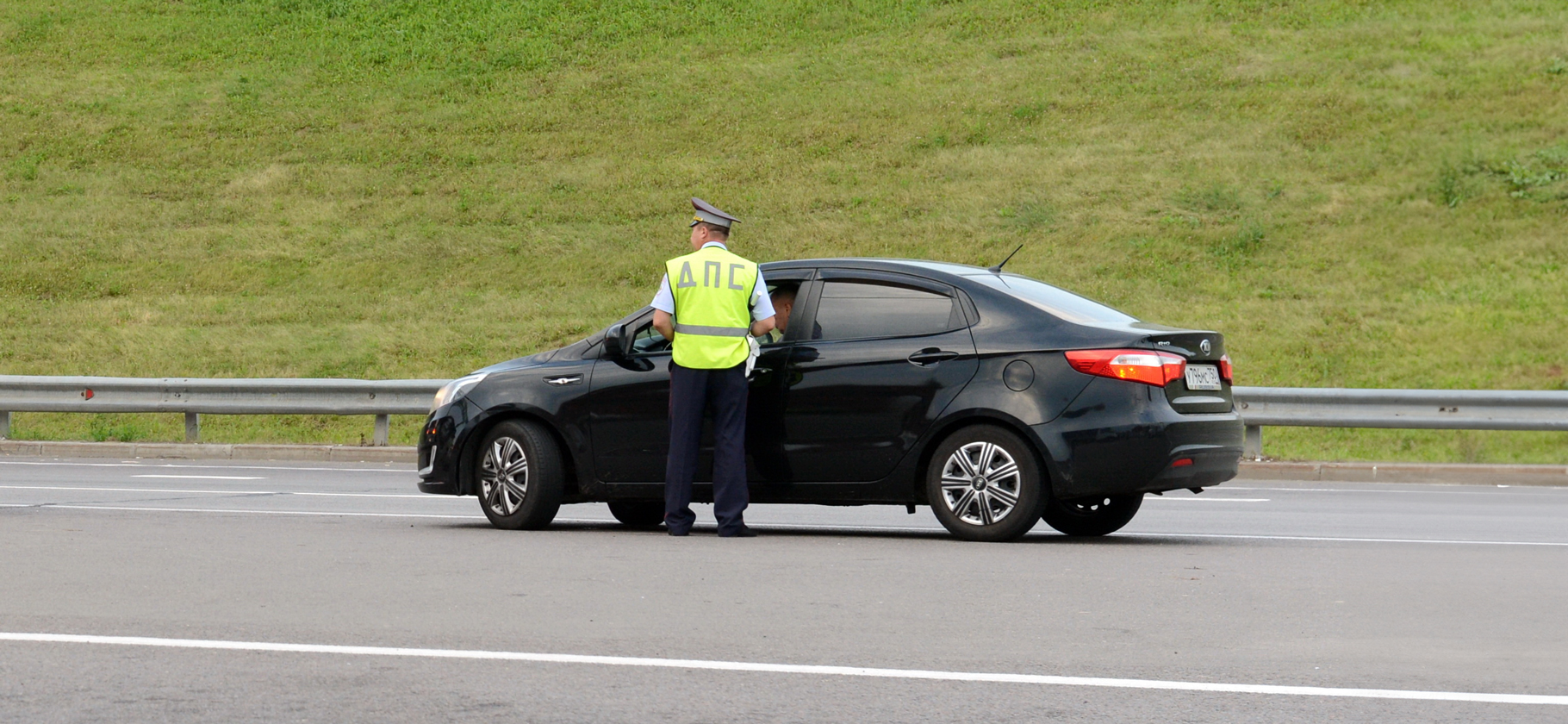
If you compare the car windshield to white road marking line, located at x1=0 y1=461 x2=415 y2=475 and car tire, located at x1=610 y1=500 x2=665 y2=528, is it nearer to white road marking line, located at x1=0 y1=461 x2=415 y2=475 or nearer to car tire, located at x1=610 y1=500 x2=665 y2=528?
car tire, located at x1=610 y1=500 x2=665 y2=528

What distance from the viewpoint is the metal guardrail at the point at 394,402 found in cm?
1598

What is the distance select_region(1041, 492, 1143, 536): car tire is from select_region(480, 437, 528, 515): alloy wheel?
109 inches

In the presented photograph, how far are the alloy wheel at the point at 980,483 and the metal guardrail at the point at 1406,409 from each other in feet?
23.5

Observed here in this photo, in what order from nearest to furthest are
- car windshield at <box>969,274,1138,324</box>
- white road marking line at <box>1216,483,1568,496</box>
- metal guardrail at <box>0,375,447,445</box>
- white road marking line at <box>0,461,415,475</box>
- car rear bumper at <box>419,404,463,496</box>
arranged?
car windshield at <box>969,274,1138,324</box> → car rear bumper at <box>419,404,463,496</box> → white road marking line at <box>1216,483,1568,496</box> → white road marking line at <box>0,461,415,475</box> → metal guardrail at <box>0,375,447,445</box>

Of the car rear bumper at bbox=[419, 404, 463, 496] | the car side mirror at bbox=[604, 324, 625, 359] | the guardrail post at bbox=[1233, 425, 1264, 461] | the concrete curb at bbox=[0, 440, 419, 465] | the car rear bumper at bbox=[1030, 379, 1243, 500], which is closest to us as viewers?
the car rear bumper at bbox=[1030, 379, 1243, 500]

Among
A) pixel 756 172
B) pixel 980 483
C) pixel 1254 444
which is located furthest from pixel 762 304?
pixel 756 172

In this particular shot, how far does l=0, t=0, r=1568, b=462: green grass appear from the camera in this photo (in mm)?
24500

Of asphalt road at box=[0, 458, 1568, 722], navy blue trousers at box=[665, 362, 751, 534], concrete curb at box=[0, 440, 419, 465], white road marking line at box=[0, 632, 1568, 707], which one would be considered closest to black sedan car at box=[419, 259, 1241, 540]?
navy blue trousers at box=[665, 362, 751, 534]

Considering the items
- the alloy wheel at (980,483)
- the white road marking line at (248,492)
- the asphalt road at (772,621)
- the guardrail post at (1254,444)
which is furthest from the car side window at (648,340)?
the guardrail post at (1254,444)

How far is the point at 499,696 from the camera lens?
5.26 metres

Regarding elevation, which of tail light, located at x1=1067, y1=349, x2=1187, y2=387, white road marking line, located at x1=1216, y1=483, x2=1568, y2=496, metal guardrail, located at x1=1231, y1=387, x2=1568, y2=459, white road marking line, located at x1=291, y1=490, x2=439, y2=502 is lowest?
white road marking line, located at x1=1216, y1=483, x2=1568, y2=496

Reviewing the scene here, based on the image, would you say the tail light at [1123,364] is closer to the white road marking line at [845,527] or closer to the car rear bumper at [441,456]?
the white road marking line at [845,527]

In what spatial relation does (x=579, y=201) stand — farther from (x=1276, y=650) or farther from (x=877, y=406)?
(x=1276, y=650)

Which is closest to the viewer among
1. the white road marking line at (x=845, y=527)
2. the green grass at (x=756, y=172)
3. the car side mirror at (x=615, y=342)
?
the white road marking line at (x=845, y=527)
